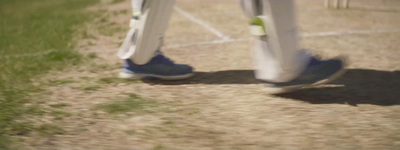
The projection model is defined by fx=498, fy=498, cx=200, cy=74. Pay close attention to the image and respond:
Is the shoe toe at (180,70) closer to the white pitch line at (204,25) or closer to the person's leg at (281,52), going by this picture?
the person's leg at (281,52)

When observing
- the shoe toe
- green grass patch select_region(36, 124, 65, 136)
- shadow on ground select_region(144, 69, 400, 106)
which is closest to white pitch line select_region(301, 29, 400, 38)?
shadow on ground select_region(144, 69, 400, 106)

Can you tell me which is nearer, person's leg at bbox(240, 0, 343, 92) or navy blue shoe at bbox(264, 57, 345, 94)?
person's leg at bbox(240, 0, 343, 92)

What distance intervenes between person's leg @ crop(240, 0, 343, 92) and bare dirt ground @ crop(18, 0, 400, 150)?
0.13 metres

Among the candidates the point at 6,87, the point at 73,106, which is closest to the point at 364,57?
the point at 73,106

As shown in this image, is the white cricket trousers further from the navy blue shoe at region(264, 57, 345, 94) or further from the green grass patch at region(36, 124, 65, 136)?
the green grass patch at region(36, 124, 65, 136)

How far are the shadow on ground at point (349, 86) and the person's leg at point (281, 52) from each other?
14cm

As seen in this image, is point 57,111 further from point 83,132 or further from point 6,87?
point 6,87

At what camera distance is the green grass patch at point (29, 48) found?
271 centimetres

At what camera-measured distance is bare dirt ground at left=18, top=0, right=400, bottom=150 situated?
7.29 feet

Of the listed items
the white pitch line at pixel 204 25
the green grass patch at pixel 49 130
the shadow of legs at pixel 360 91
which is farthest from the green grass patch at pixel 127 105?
the white pitch line at pixel 204 25

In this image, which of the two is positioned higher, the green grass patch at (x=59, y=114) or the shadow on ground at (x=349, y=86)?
the green grass patch at (x=59, y=114)

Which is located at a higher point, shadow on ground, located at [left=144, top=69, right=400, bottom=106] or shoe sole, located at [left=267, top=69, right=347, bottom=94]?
shoe sole, located at [left=267, top=69, right=347, bottom=94]

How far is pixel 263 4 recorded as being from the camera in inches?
97.6

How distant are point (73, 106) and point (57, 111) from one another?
11 cm
